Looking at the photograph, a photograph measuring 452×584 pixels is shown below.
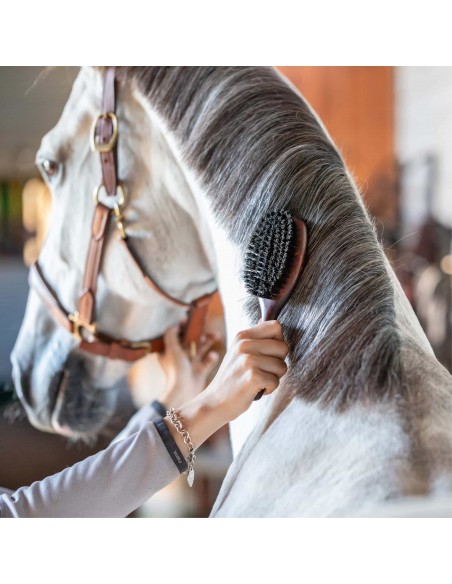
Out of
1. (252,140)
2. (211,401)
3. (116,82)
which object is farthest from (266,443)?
(116,82)

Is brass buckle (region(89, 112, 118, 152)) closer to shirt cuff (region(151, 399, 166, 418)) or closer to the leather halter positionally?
the leather halter

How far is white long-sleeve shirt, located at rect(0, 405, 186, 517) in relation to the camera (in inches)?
17.9

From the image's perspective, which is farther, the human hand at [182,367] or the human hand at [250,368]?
the human hand at [182,367]

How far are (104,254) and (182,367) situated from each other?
0.61 feet

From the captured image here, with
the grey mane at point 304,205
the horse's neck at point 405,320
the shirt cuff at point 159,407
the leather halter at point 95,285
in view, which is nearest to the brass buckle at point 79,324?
the leather halter at point 95,285

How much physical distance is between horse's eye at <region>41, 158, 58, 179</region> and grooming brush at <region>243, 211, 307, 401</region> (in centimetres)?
30

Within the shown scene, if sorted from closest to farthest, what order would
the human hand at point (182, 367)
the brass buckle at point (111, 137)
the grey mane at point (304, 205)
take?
the grey mane at point (304, 205), the brass buckle at point (111, 137), the human hand at point (182, 367)

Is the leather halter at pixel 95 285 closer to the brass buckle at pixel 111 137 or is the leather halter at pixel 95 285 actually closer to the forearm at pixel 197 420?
the brass buckle at pixel 111 137

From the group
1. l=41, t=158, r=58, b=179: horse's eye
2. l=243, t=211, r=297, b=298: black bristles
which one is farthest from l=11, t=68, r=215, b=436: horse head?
l=243, t=211, r=297, b=298: black bristles

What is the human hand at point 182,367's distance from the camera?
72cm

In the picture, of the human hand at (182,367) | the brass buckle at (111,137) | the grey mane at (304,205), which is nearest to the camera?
the grey mane at (304,205)

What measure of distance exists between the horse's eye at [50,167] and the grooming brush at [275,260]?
30cm

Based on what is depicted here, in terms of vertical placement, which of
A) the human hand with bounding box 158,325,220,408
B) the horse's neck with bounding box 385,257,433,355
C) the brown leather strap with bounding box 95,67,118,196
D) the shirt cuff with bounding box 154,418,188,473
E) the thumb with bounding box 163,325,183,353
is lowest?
the human hand with bounding box 158,325,220,408

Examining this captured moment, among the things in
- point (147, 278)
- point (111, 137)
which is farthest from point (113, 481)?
point (111, 137)
